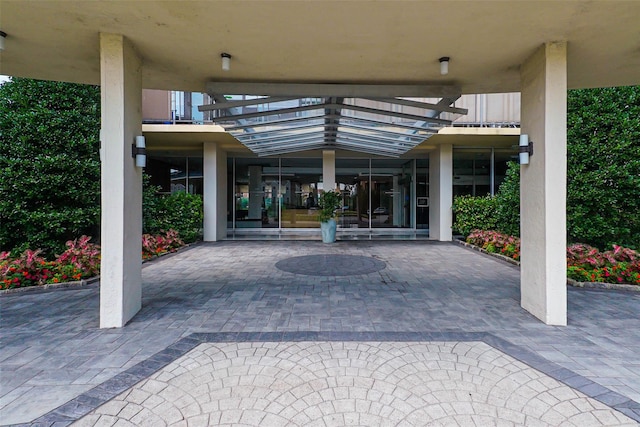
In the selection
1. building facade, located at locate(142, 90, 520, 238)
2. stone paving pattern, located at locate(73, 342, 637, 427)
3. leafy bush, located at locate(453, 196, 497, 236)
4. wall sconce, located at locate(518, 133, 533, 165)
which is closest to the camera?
stone paving pattern, located at locate(73, 342, 637, 427)

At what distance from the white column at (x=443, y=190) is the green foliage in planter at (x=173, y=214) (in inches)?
323

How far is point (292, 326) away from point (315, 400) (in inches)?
56.6

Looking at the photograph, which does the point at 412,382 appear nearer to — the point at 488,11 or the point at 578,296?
the point at 488,11

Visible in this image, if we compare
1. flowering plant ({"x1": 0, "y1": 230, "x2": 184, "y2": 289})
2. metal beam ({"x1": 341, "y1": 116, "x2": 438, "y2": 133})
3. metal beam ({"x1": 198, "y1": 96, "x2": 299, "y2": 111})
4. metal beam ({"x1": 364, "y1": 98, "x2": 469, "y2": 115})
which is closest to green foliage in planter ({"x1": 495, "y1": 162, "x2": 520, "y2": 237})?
metal beam ({"x1": 341, "y1": 116, "x2": 438, "y2": 133})

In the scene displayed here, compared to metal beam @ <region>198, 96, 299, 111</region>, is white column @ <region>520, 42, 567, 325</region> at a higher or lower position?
lower

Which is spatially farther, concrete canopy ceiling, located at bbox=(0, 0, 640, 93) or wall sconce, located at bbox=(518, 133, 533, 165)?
wall sconce, located at bbox=(518, 133, 533, 165)

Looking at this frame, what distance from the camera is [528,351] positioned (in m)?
3.18

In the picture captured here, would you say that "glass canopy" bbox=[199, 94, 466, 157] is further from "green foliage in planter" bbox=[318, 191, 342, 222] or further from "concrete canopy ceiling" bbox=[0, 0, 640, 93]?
"green foliage in planter" bbox=[318, 191, 342, 222]

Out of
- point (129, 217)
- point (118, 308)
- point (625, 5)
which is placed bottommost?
point (118, 308)

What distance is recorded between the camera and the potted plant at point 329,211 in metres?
10.5

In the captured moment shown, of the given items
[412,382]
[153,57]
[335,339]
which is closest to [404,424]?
[412,382]

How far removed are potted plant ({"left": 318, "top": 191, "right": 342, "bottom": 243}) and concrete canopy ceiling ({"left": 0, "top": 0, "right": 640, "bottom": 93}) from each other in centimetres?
581

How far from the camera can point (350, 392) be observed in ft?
8.18

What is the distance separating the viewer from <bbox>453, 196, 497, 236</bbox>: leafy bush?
10.3 meters
